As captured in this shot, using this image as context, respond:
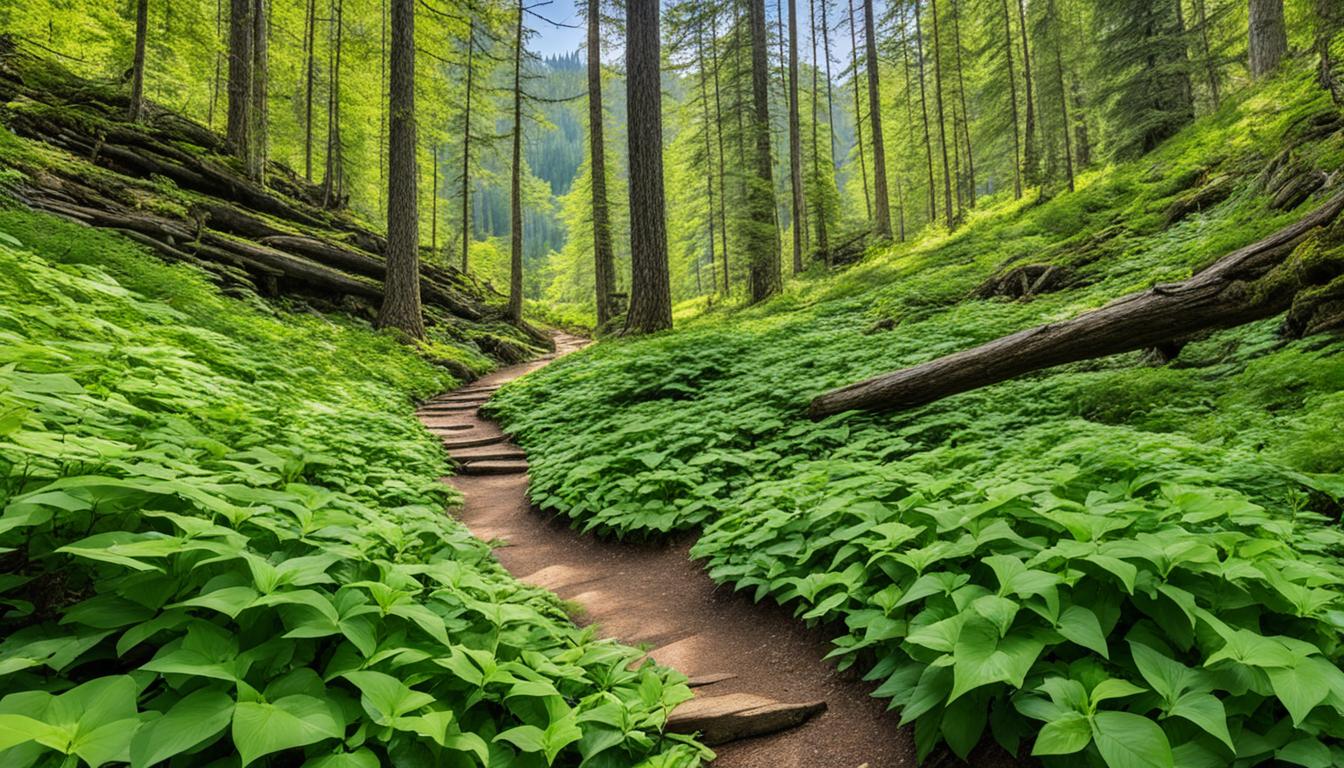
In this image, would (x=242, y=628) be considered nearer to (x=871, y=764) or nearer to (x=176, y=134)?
(x=871, y=764)

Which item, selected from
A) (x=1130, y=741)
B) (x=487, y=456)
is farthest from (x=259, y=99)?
(x=1130, y=741)

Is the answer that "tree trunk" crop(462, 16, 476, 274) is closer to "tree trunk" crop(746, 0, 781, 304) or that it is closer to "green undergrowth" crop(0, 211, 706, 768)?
"tree trunk" crop(746, 0, 781, 304)

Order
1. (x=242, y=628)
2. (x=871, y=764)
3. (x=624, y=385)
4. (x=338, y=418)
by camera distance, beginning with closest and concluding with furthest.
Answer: (x=242, y=628) < (x=871, y=764) < (x=338, y=418) < (x=624, y=385)

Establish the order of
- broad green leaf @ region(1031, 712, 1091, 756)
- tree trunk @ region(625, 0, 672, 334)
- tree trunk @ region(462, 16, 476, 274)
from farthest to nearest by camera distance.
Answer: tree trunk @ region(462, 16, 476, 274) < tree trunk @ region(625, 0, 672, 334) < broad green leaf @ region(1031, 712, 1091, 756)

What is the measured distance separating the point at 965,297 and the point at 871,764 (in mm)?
8870

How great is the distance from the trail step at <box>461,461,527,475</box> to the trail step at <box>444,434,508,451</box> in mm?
628

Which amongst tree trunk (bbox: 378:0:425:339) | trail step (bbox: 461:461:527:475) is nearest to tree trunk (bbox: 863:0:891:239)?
tree trunk (bbox: 378:0:425:339)

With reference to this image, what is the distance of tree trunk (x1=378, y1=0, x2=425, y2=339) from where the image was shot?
440 inches

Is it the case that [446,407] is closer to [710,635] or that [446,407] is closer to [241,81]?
[710,635]

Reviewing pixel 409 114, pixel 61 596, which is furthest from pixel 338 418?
pixel 409 114

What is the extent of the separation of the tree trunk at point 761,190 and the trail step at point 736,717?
15.3m

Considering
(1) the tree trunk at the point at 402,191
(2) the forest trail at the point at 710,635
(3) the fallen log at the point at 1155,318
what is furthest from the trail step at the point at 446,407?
(3) the fallen log at the point at 1155,318

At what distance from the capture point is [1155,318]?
14.6ft

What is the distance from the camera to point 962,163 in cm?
3650
